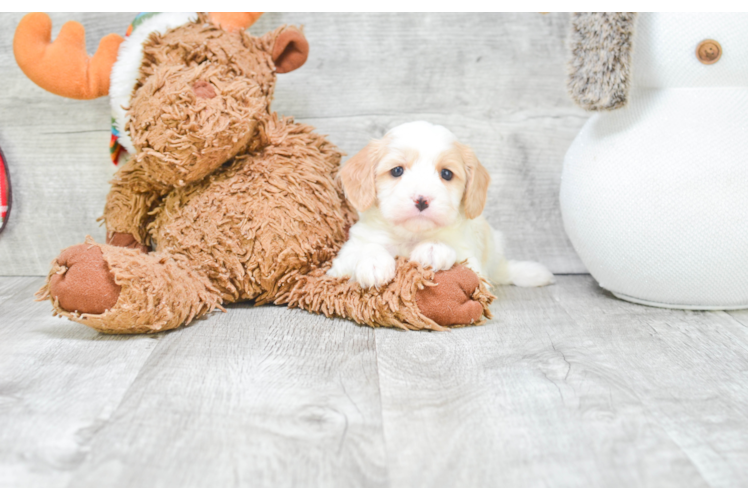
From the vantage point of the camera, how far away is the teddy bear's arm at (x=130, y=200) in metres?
1.62

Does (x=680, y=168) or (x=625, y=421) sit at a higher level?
(x=680, y=168)

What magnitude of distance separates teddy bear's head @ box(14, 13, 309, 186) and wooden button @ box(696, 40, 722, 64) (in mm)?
925

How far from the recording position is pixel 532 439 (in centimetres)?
91

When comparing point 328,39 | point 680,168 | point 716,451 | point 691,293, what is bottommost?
point 691,293

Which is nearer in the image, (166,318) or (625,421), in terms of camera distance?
(625,421)

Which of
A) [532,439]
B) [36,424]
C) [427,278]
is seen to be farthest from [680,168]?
[36,424]

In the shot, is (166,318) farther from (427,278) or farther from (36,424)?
(427,278)

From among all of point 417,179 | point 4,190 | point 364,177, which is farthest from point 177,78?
point 4,190

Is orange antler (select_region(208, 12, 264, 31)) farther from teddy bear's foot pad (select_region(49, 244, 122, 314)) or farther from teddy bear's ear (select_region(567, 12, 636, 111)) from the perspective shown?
teddy bear's ear (select_region(567, 12, 636, 111))

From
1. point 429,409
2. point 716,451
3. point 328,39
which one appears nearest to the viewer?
point 716,451

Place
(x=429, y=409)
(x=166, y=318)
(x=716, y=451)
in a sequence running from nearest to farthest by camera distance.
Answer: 1. (x=716, y=451)
2. (x=429, y=409)
3. (x=166, y=318)

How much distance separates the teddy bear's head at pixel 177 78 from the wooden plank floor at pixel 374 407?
41 cm

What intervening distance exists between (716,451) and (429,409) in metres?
0.40

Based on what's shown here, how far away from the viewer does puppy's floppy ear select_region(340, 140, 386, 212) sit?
144 cm
